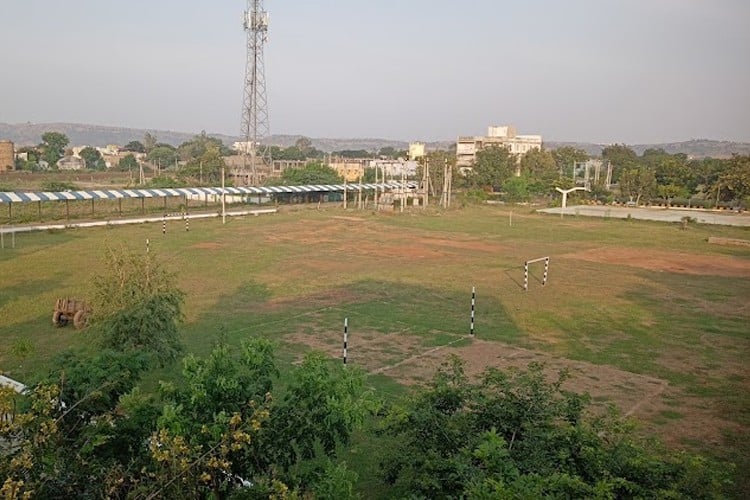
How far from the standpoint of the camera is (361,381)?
22.5 feet

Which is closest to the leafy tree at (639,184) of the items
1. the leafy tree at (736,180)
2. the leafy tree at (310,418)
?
the leafy tree at (736,180)

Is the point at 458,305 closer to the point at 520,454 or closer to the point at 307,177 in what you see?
the point at 520,454

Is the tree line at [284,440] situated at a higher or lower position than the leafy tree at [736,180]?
lower

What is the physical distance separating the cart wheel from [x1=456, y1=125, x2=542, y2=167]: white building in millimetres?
98299

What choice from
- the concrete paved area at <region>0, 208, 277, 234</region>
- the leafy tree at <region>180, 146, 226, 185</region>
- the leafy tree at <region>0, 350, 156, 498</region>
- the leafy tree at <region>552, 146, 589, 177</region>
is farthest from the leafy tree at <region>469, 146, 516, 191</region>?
the leafy tree at <region>0, 350, 156, 498</region>

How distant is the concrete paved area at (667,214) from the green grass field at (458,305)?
50.0ft

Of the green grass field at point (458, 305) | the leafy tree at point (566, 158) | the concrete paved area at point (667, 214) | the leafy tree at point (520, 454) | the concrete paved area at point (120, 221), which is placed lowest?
the green grass field at point (458, 305)

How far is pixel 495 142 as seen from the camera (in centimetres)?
10938

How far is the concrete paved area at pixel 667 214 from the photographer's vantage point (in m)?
50.4

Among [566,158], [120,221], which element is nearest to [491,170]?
[566,158]

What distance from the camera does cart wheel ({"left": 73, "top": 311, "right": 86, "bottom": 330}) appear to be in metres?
16.0

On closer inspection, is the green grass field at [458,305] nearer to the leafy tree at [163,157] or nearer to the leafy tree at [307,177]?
the leafy tree at [307,177]

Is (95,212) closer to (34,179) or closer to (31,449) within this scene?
(34,179)

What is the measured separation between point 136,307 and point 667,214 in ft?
175
